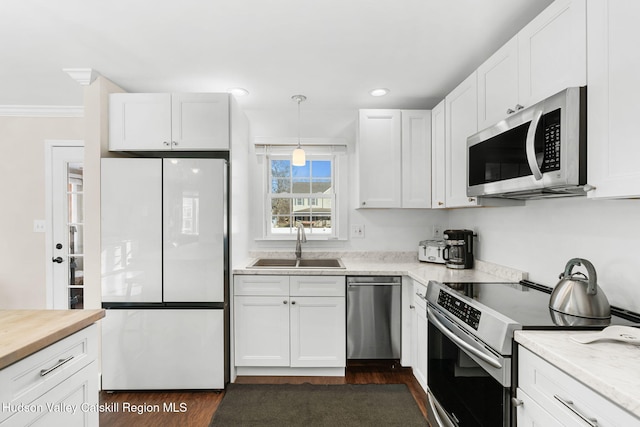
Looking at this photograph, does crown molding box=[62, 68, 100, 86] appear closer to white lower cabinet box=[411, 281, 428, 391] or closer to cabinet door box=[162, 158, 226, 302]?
cabinet door box=[162, 158, 226, 302]

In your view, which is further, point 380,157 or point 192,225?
point 380,157

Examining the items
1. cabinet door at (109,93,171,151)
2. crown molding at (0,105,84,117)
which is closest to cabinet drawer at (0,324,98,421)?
cabinet door at (109,93,171,151)

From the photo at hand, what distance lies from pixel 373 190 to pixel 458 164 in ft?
2.55

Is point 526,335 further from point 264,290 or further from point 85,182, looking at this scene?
point 85,182

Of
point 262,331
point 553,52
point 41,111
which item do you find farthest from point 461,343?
point 41,111

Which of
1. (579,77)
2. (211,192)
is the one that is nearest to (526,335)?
(579,77)

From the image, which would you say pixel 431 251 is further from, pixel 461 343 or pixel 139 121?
pixel 139 121

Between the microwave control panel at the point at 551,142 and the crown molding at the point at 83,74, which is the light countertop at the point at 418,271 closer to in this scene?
the microwave control panel at the point at 551,142

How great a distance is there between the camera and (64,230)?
3.13m

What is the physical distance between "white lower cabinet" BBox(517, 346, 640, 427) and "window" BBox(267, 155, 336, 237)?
2255 millimetres

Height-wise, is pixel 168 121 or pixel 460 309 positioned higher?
pixel 168 121

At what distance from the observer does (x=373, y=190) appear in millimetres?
2842

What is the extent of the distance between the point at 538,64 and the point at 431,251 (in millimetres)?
1779

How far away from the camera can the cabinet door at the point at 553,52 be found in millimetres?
1215
